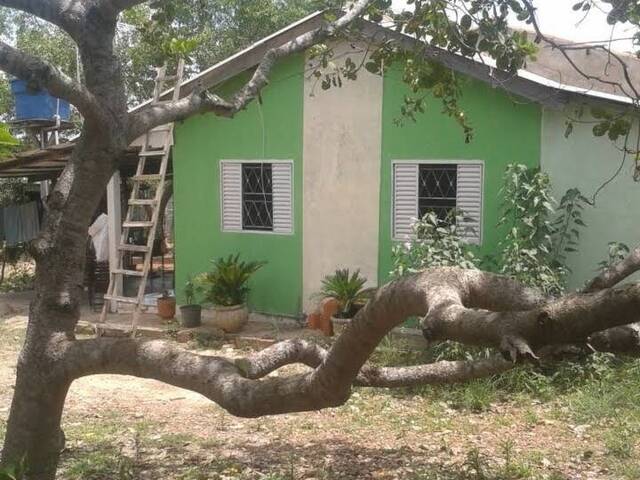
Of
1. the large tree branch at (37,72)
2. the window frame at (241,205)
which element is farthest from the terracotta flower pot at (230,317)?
the large tree branch at (37,72)

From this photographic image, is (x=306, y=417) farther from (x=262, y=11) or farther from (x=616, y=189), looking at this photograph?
(x=262, y=11)

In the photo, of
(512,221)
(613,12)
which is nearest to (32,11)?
(613,12)

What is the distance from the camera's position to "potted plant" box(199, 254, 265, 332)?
9.15 m

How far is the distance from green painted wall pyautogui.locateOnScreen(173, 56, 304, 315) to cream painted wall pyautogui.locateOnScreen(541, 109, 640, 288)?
3.33 m

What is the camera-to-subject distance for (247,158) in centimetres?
968

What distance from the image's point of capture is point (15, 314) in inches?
445

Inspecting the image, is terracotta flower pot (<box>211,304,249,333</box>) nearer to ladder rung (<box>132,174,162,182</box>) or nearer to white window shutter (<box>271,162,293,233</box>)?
white window shutter (<box>271,162,293,233</box>)

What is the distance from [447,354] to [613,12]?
11.8 feet

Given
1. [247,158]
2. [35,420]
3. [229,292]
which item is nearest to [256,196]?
[247,158]

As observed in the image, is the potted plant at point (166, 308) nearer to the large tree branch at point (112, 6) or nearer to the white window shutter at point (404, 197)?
the white window shutter at point (404, 197)

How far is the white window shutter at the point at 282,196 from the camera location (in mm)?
9445

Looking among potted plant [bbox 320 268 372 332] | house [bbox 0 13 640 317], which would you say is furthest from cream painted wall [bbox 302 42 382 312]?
potted plant [bbox 320 268 372 332]

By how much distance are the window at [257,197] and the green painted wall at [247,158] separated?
153 mm

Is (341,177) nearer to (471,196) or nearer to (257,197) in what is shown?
(257,197)
